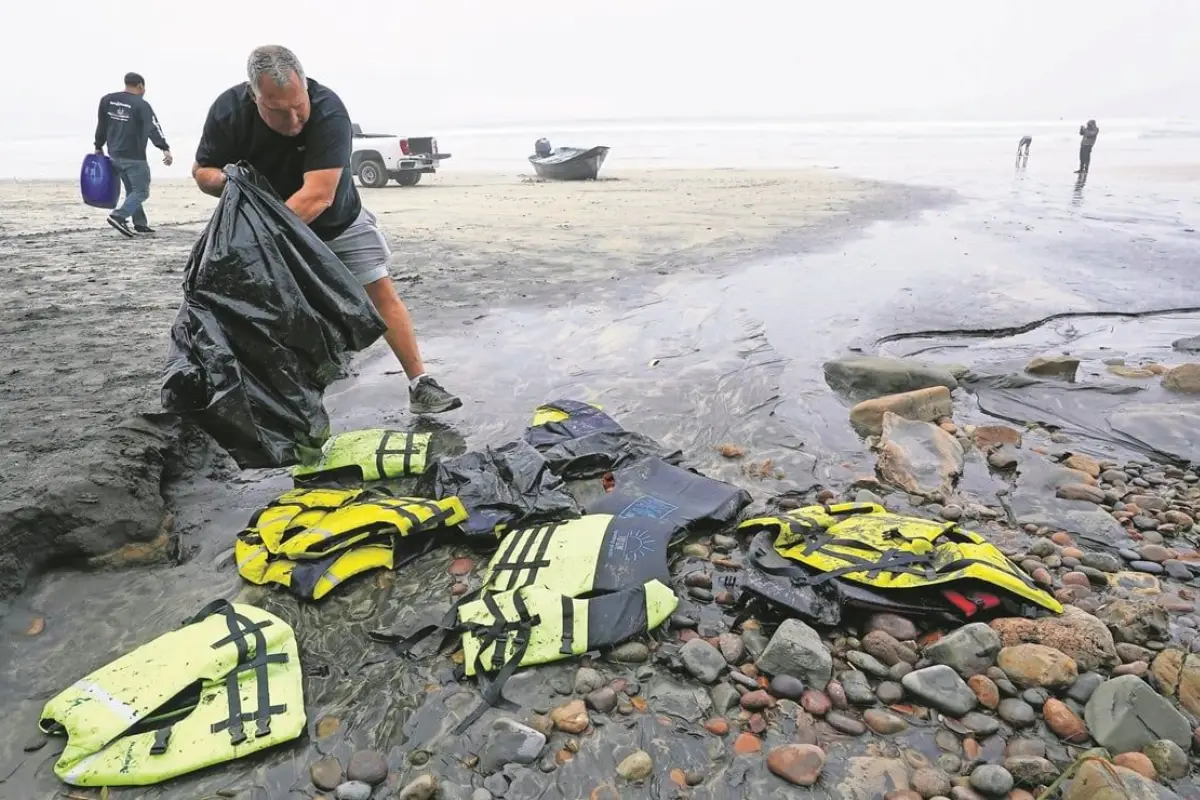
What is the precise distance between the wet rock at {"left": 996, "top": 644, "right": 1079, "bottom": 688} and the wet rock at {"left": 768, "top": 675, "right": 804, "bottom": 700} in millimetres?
598

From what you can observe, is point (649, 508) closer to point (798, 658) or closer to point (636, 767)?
point (798, 658)

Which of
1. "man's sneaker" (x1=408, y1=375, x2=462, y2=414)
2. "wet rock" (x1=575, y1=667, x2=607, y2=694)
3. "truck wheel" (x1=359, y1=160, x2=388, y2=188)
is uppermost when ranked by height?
"truck wheel" (x1=359, y1=160, x2=388, y2=188)

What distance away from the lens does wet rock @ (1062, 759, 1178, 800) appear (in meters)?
1.58

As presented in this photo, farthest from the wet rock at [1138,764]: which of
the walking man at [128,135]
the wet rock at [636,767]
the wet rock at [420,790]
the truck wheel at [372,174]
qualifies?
Result: the truck wheel at [372,174]

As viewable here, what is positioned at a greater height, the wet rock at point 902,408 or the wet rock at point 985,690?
the wet rock at point 902,408

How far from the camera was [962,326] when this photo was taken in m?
5.83

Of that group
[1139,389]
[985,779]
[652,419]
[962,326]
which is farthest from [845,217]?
[985,779]

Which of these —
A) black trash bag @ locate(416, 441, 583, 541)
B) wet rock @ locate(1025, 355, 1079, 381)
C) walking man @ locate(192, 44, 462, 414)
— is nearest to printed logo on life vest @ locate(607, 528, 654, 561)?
black trash bag @ locate(416, 441, 583, 541)

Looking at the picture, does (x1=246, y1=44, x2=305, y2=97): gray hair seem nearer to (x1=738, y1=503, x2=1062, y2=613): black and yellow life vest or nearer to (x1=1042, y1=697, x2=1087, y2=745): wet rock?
(x1=738, y1=503, x2=1062, y2=613): black and yellow life vest

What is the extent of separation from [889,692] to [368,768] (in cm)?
144

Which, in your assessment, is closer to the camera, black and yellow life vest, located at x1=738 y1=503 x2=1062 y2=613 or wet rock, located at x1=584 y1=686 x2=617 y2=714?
wet rock, located at x1=584 y1=686 x2=617 y2=714

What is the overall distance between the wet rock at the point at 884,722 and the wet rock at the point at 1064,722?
0.38 meters

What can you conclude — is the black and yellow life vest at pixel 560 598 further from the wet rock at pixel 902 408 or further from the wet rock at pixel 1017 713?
the wet rock at pixel 902 408

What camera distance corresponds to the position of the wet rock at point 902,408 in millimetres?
3953
